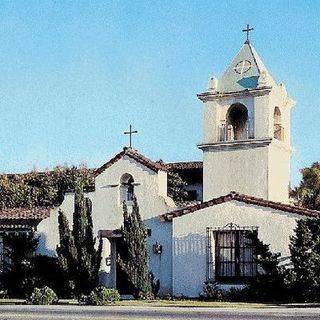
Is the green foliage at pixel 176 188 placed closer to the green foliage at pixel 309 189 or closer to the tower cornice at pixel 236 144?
the tower cornice at pixel 236 144

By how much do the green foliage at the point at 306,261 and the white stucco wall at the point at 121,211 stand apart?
234 inches

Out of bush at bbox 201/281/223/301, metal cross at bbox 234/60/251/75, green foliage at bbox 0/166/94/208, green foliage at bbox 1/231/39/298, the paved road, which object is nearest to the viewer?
the paved road

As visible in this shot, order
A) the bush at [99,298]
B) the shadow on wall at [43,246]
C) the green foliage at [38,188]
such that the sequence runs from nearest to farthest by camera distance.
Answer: the bush at [99,298] → the shadow on wall at [43,246] → the green foliage at [38,188]

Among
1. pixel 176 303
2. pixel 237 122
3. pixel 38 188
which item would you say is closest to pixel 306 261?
pixel 176 303

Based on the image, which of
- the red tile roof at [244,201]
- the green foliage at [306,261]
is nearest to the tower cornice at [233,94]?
the red tile roof at [244,201]

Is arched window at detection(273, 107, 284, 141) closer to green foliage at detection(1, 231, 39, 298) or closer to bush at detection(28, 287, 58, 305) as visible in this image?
green foliage at detection(1, 231, 39, 298)

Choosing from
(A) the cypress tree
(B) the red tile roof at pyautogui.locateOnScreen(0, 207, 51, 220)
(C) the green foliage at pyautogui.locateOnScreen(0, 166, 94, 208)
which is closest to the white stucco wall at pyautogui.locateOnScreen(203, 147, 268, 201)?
(A) the cypress tree

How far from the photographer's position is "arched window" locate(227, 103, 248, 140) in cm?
3616

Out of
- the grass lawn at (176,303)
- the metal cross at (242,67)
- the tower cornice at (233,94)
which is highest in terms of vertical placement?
the metal cross at (242,67)

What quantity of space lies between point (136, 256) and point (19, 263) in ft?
19.0

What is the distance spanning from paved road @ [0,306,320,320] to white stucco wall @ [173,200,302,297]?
5.77m

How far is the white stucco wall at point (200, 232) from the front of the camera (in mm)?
30344

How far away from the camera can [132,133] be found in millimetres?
34844

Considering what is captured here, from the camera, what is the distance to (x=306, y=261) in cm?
2828
